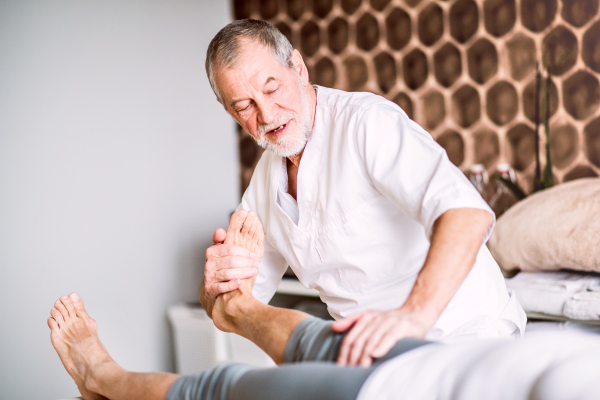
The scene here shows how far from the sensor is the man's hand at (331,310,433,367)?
855mm

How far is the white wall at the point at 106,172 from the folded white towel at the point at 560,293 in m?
1.79

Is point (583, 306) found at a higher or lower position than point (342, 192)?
lower

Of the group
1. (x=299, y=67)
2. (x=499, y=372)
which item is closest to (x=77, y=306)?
(x=299, y=67)

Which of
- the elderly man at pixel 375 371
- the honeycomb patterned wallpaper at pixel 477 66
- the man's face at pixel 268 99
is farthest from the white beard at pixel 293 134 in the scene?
the honeycomb patterned wallpaper at pixel 477 66

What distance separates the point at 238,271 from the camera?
1423mm

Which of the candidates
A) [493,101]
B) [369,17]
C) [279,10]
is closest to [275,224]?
[493,101]

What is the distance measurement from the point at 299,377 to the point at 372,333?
0.15 metres

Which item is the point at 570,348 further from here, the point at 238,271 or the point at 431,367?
the point at 238,271

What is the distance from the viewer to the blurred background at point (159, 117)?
2.19 meters

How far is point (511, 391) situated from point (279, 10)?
112 inches

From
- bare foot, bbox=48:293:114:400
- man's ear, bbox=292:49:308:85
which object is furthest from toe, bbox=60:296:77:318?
man's ear, bbox=292:49:308:85

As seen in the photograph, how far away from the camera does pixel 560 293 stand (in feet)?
5.43

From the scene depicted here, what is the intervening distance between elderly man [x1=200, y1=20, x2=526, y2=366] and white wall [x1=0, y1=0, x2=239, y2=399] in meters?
1.11

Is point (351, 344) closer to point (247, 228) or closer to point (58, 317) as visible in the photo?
point (247, 228)
